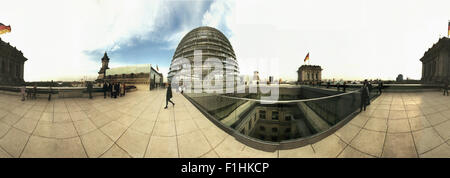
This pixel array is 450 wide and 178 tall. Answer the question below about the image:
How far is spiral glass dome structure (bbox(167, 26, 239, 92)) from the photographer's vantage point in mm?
27016

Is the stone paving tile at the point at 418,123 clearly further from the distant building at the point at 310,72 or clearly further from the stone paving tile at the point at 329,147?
the distant building at the point at 310,72

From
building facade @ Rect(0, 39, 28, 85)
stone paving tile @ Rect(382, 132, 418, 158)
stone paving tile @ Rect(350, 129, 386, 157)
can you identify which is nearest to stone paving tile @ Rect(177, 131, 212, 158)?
stone paving tile @ Rect(350, 129, 386, 157)

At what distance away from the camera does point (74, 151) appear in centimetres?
207

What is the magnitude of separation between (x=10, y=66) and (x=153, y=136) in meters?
7.12

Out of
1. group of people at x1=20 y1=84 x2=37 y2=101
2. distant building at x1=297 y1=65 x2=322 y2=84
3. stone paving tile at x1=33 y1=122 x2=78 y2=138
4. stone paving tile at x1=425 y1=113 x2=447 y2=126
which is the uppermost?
distant building at x1=297 y1=65 x2=322 y2=84

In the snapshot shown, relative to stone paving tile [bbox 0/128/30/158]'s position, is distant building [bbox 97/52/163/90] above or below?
above

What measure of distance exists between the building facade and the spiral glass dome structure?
19.6 meters

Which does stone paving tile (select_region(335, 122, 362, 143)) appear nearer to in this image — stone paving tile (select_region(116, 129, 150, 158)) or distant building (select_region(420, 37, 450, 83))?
stone paving tile (select_region(116, 129, 150, 158))

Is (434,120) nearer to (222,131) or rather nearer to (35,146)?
(222,131)

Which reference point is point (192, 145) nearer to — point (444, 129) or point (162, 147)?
point (162, 147)

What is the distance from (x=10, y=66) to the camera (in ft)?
14.8

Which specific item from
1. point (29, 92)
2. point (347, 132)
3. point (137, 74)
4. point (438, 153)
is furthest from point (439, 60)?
point (137, 74)
